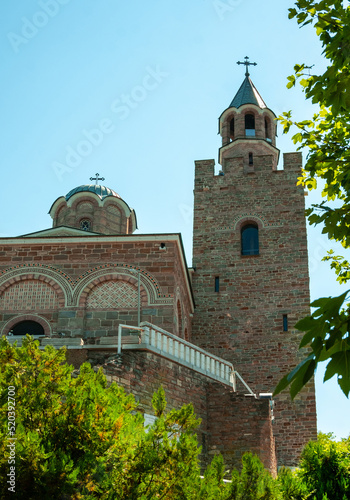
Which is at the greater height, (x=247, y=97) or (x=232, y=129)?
(x=247, y=97)

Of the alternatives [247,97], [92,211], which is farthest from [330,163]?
[247,97]

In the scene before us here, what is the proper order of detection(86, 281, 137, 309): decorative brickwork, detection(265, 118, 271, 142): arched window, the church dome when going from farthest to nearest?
detection(265, 118, 271, 142): arched window < the church dome < detection(86, 281, 137, 309): decorative brickwork

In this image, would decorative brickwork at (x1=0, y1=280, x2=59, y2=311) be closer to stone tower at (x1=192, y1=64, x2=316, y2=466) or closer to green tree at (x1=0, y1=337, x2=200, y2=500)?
stone tower at (x1=192, y1=64, x2=316, y2=466)

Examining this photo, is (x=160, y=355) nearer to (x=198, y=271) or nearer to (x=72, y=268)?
(x=72, y=268)

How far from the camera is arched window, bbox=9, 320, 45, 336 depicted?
54.7 feet

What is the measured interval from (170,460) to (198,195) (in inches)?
682

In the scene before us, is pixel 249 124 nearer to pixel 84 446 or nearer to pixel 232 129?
pixel 232 129

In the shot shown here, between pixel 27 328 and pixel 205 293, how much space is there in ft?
23.1

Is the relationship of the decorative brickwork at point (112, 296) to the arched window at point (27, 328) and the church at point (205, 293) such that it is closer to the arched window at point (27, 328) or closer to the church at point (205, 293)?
the church at point (205, 293)

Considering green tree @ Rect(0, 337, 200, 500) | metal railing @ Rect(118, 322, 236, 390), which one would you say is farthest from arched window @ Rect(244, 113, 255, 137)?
green tree @ Rect(0, 337, 200, 500)

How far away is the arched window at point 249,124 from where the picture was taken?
84.2 feet

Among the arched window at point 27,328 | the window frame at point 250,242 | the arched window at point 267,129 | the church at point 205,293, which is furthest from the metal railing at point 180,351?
the arched window at point 267,129

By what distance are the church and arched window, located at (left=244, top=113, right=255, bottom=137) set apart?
0.32 ft

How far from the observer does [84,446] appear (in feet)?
23.3
